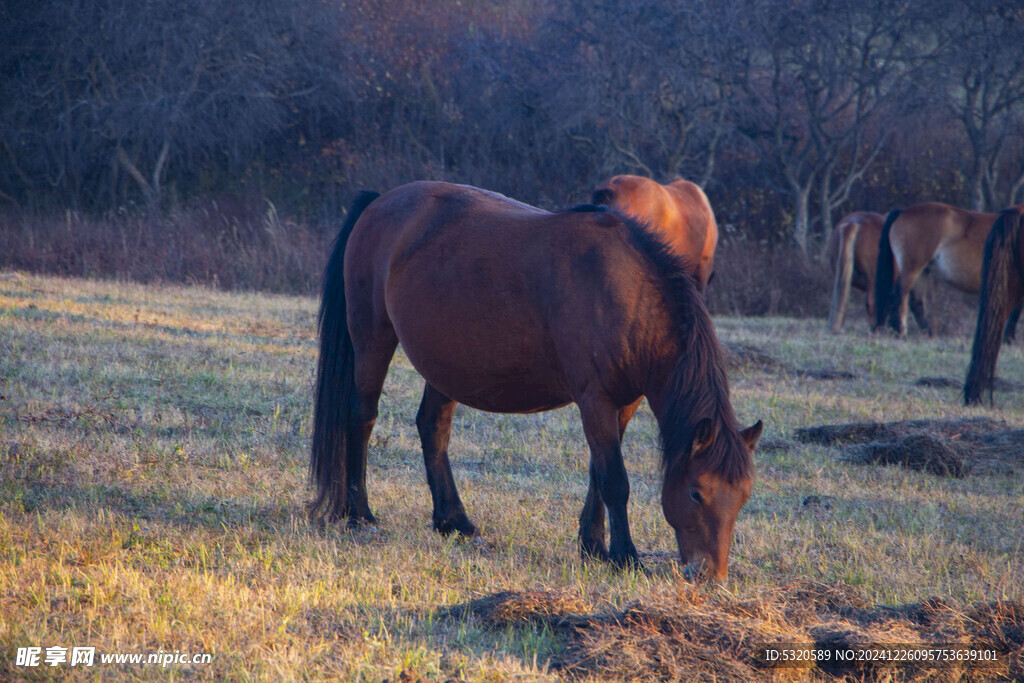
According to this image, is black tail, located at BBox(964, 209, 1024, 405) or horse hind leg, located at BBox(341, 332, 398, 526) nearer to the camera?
horse hind leg, located at BBox(341, 332, 398, 526)

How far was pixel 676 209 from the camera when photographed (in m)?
11.0

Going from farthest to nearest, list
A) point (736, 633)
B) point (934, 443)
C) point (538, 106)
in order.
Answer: point (538, 106), point (934, 443), point (736, 633)

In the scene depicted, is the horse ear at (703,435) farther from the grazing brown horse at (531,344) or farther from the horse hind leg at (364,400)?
the horse hind leg at (364,400)

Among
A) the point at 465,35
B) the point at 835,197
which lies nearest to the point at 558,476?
the point at 835,197

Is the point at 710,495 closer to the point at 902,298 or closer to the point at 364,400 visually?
the point at 364,400

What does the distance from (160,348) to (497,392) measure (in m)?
5.30

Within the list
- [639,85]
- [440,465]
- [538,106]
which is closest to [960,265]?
[639,85]

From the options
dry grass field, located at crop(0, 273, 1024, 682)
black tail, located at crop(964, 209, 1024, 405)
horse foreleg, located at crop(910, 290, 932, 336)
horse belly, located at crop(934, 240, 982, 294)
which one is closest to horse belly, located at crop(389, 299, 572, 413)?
dry grass field, located at crop(0, 273, 1024, 682)

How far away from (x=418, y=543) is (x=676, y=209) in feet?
25.3

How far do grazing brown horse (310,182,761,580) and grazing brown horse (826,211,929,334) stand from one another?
10981mm

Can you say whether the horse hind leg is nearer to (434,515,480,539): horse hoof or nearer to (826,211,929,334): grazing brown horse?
(434,515,480,539): horse hoof

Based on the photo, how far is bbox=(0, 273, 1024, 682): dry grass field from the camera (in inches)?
109

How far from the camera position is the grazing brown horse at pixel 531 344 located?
3.54 m

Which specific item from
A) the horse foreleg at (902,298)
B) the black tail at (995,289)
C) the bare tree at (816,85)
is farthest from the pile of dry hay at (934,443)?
the bare tree at (816,85)
